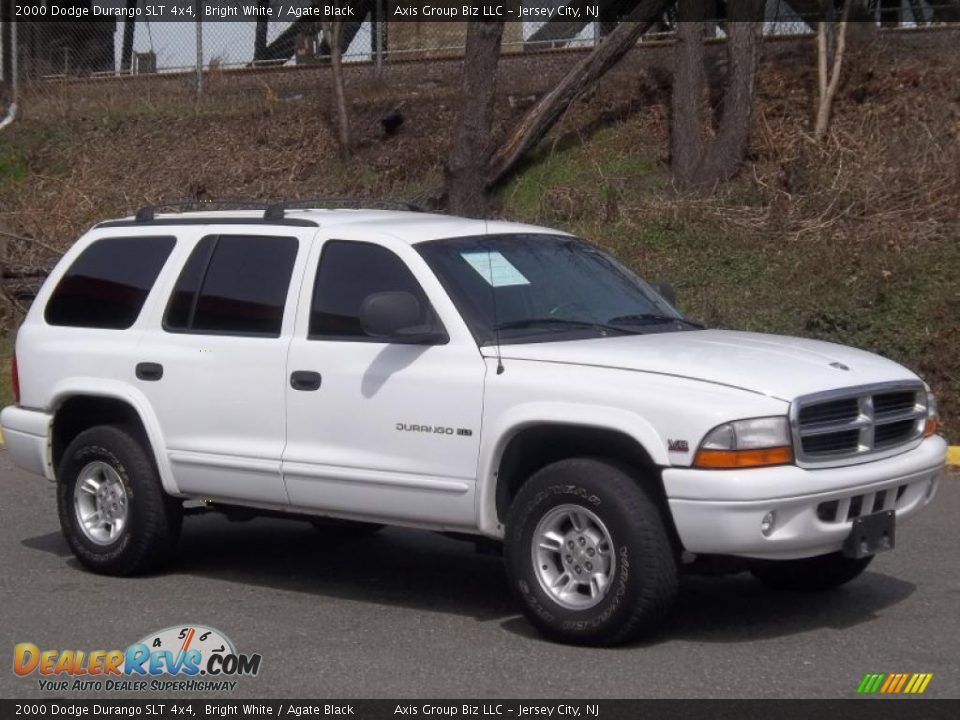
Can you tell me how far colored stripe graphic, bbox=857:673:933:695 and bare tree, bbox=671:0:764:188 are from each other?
1106cm

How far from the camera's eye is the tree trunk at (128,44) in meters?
23.1

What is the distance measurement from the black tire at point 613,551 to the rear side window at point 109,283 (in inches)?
109

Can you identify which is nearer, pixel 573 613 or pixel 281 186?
pixel 573 613

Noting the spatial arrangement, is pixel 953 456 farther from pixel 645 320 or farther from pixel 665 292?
pixel 645 320

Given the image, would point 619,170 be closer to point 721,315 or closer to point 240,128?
point 721,315

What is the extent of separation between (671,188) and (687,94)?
1213 mm

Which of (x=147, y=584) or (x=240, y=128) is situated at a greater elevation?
(x=240, y=128)

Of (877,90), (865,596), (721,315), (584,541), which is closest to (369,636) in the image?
(584,541)

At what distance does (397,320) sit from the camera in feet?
21.4

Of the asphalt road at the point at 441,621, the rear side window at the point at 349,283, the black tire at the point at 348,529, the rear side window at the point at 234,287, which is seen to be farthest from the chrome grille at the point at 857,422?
the black tire at the point at 348,529

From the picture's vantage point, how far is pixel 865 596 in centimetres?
719

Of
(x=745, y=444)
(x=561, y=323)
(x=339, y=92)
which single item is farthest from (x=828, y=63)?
(x=745, y=444)

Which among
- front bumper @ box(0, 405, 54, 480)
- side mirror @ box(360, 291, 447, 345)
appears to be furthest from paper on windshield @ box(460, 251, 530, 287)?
front bumper @ box(0, 405, 54, 480)

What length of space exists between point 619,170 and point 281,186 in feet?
16.0
